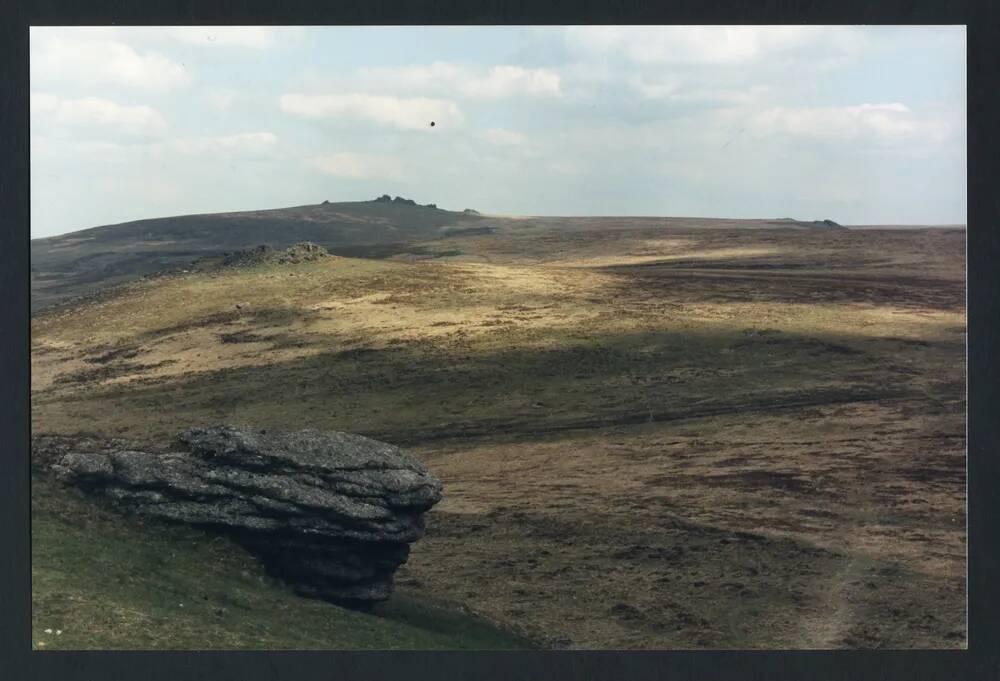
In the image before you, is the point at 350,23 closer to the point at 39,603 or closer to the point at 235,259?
the point at 39,603

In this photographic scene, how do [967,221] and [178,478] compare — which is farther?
[178,478]

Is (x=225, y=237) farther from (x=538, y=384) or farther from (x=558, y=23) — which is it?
(x=558, y=23)

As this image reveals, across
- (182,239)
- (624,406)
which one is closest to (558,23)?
(624,406)

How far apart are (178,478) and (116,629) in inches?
198

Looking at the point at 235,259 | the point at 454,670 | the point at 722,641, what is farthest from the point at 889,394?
the point at 235,259

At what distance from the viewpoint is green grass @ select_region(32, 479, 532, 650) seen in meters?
23.1

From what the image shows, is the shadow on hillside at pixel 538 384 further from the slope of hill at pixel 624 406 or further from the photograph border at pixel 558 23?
the photograph border at pixel 558 23

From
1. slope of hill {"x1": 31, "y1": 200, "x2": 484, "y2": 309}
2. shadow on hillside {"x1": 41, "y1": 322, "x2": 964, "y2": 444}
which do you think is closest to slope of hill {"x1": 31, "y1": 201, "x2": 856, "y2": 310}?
slope of hill {"x1": 31, "y1": 200, "x2": 484, "y2": 309}

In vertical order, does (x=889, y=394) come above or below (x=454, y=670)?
above

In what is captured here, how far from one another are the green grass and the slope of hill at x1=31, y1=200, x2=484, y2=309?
38.3 meters

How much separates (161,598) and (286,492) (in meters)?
4.20

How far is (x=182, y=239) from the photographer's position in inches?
2960

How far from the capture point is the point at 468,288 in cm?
5828

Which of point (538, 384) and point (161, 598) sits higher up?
point (538, 384)
